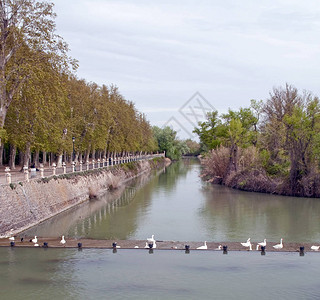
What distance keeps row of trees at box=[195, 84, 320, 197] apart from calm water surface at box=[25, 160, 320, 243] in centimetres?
240

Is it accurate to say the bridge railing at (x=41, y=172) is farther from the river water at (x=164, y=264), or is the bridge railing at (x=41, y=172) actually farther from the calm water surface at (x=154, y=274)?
the calm water surface at (x=154, y=274)

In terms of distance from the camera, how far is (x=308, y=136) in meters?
37.9

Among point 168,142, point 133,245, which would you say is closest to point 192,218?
point 133,245

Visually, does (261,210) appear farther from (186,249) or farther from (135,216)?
(186,249)

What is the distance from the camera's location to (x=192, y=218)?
26.6 meters

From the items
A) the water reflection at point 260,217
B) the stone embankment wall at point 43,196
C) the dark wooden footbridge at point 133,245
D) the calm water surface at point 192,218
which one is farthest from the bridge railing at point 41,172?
the water reflection at point 260,217

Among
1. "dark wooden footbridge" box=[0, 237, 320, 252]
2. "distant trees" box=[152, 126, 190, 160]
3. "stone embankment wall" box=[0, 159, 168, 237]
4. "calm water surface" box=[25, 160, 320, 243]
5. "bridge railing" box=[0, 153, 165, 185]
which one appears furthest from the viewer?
"distant trees" box=[152, 126, 190, 160]

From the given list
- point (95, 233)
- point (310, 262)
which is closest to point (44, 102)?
point (95, 233)

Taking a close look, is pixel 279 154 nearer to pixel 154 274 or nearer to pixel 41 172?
pixel 41 172

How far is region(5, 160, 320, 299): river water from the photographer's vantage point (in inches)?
529

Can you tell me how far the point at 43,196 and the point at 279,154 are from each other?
86.2 feet

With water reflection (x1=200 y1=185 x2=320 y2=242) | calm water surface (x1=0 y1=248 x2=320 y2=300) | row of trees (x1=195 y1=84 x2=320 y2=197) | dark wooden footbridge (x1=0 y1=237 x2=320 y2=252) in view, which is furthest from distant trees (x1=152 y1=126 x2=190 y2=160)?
calm water surface (x1=0 y1=248 x2=320 y2=300)

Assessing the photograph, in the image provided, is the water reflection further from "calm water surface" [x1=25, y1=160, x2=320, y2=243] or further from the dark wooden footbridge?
the dark wooden footbridge

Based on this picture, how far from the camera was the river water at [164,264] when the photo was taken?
1344 cm
